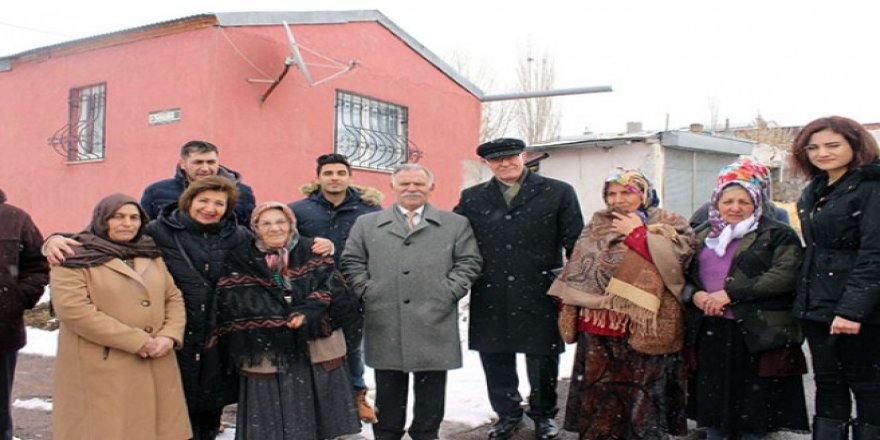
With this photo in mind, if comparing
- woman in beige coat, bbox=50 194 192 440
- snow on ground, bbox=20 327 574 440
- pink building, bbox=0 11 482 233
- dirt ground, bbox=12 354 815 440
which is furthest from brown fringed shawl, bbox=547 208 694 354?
pink building, bbox=0 11 482 233

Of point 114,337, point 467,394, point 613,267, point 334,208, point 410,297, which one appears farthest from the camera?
point 467,394

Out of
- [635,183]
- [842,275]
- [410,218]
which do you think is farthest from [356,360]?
[842,275]

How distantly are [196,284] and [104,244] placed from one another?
1.68ft

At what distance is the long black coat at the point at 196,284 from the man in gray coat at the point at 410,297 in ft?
2.64

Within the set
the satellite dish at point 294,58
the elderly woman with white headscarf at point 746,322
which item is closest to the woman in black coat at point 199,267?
the elderly woman with white headscarf at point 746,322

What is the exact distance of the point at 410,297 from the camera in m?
4.16

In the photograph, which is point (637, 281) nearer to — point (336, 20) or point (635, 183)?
point (635, 183)

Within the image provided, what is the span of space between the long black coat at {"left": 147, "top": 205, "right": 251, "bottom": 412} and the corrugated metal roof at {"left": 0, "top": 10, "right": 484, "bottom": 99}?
6490mm

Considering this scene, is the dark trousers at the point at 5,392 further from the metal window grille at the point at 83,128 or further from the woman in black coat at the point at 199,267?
the metal window grille at the point at 83,128

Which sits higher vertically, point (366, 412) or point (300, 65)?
Result: point (300, 65)

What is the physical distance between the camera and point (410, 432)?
420 cm

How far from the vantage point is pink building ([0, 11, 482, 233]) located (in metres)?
9.75

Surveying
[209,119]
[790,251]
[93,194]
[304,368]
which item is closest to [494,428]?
[304,368]

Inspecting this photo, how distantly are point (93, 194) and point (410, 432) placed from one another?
27.9 ft
